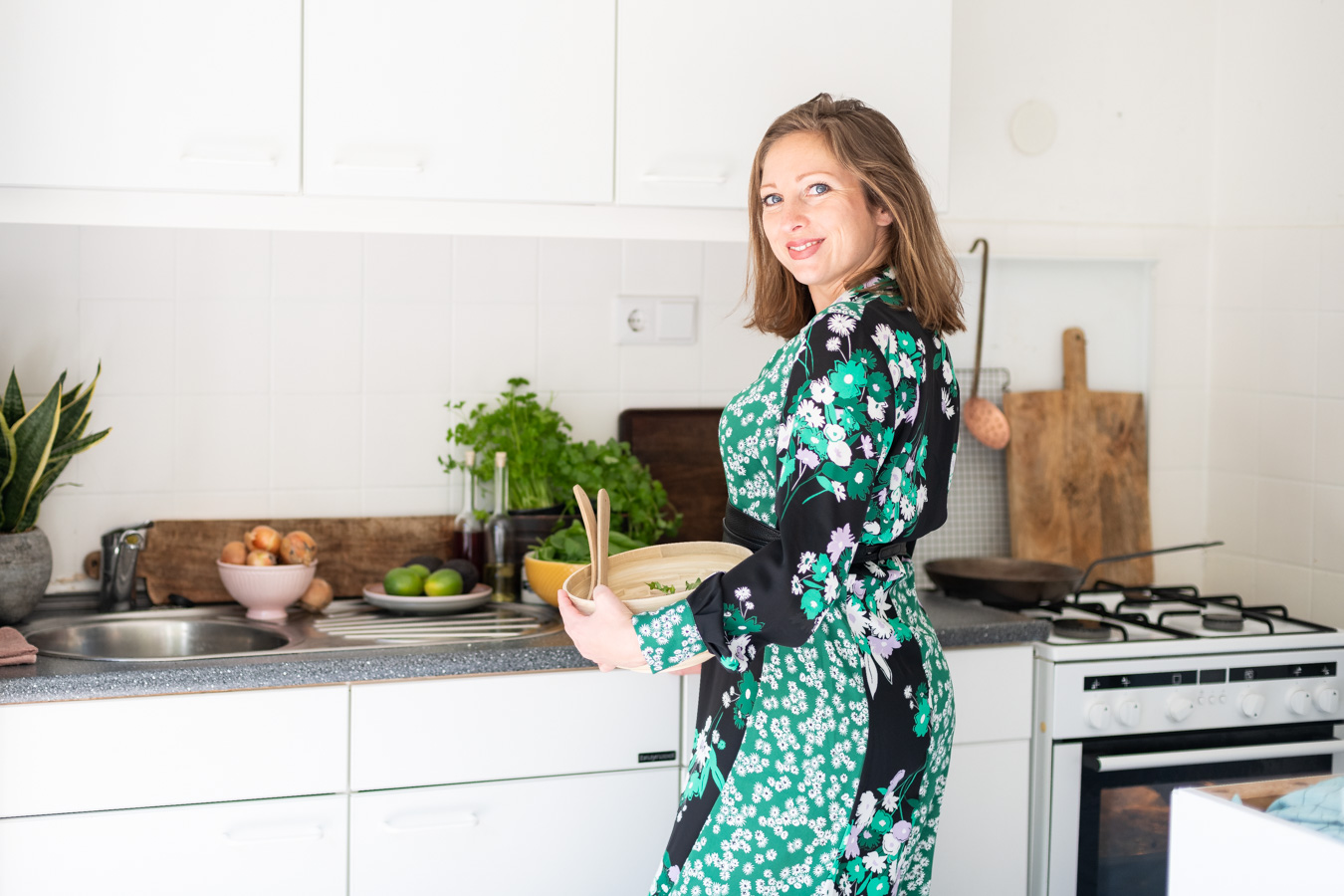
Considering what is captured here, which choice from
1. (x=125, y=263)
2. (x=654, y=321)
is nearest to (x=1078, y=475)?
(x=654, y=321)

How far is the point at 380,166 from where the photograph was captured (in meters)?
1.88

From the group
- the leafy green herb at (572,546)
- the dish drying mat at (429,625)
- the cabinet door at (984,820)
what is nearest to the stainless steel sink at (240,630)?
the dish drying mat at (429,625)

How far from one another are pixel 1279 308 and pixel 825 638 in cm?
161

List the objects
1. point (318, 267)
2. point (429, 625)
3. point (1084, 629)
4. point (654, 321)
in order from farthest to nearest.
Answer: point (654, 321) → point (318, 267) → point (1084, 629) → point (429, 625)

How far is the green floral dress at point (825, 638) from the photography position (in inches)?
48.0

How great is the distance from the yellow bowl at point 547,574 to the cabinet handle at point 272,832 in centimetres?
52

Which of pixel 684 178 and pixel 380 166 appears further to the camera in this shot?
pixel 684 178

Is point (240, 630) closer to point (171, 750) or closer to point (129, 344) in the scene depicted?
point (171, 750)

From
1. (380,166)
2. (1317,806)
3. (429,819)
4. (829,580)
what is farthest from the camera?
(380,166)

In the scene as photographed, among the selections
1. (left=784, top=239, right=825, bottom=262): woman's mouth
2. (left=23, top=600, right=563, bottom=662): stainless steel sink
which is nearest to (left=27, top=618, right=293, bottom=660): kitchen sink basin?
(left=23, top=600, right=563, bottom=662): stainless steel sink

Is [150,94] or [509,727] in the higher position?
[150,94]

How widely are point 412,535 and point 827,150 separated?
1.20 metres

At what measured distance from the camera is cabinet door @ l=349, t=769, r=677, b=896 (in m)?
1.76

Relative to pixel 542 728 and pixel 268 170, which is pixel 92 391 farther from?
pixel 542 728
